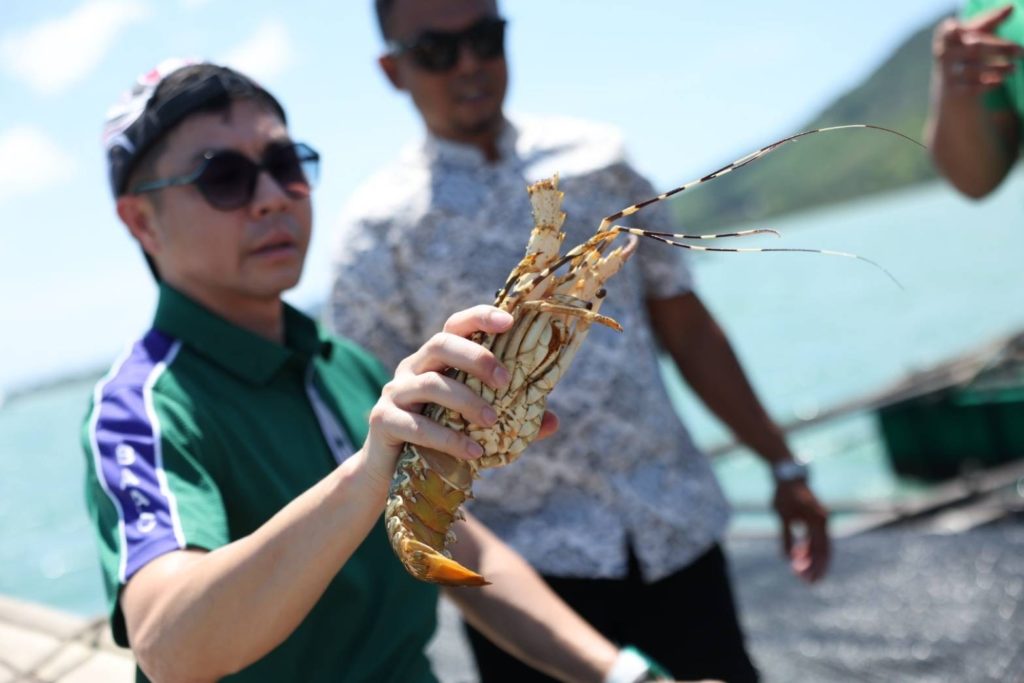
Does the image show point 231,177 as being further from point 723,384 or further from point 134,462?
point 723,384

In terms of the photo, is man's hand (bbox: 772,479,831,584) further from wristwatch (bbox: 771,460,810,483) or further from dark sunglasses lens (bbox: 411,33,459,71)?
dark sunglasses lens (bbox: 411,33,459,71)

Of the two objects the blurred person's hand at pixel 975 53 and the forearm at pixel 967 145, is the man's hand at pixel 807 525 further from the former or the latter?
the blurred person's hand at pixel 975 53

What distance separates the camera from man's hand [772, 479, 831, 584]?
3799 millimetres

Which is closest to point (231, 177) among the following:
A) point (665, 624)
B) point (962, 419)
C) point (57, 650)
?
point (665, 624)

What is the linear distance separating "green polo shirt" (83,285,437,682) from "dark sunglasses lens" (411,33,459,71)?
1343 millimetres

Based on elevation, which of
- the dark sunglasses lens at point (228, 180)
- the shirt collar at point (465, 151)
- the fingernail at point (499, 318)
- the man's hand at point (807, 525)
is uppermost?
the dark sunglasses lens at point (228, 180)

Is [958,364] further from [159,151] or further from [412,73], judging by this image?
[159,151]

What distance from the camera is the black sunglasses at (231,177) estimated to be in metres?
2.39

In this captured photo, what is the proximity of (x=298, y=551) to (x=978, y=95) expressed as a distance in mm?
3314

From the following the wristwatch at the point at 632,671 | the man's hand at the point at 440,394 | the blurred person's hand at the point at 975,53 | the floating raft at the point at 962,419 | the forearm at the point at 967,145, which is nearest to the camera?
the man's hand at the point at 440,394

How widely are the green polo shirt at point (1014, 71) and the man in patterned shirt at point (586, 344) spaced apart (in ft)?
4.78

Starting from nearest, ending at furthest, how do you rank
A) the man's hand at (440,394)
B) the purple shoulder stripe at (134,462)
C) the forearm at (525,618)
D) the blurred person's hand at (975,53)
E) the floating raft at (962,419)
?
1. the man's hand at (440,394)
2. the purple shoulder stripe at (134,462)
3. the forearm at (525,618)
4. the blurred person's hand at (975,53)
5. the floating raft at (962,419)

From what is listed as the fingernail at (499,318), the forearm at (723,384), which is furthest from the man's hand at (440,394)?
the forearm at (723,384)

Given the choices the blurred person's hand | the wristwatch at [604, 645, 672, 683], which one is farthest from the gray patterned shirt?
the blurred person's hand
